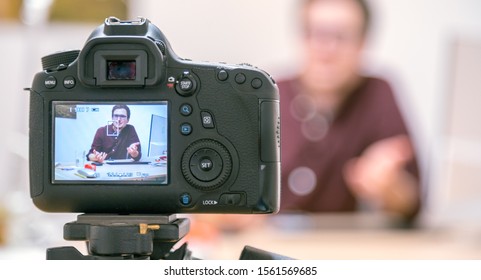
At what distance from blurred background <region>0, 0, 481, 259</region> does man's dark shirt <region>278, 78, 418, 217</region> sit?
0.10m

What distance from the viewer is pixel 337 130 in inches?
111

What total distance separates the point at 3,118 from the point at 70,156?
2.36 m

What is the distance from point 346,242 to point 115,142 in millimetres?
1644

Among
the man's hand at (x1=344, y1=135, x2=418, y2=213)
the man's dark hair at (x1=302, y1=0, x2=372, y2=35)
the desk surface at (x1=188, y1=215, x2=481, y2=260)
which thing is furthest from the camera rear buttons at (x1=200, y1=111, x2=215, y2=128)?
the man's dark hair at (x1=302, y1=0, x2=372, y2=35)

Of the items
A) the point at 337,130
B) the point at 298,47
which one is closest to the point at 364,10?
the point at 298,47

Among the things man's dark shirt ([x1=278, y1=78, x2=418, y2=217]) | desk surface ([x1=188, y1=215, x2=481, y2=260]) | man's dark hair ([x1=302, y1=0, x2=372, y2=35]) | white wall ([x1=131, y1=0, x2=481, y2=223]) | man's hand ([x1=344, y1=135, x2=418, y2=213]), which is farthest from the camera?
white wall ([x1=131, y1=0, x2=481, y2=223])

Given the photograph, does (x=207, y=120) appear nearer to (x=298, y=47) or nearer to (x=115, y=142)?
(x=115, y=142)

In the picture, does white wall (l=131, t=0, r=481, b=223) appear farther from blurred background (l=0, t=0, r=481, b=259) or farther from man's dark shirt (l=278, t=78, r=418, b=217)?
man's dark shirt (l=278, t=78, r=418, b=217)

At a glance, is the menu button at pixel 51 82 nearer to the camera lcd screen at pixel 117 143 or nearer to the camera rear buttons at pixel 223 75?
the camera lcd screen at pixel 117 143

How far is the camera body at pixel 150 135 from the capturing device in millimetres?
749

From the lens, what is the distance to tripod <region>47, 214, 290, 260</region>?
0.73 m

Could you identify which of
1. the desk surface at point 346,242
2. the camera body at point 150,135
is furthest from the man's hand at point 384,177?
the camera body at point 150,135

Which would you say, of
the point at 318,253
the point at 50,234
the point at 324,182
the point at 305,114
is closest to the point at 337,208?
the point at 324,182

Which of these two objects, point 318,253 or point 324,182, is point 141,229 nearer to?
point 318,253
